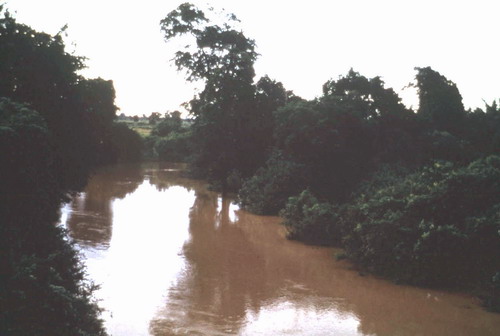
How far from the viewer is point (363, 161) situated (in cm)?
2220

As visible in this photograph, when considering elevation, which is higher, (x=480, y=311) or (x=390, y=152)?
(x=390, y=152)

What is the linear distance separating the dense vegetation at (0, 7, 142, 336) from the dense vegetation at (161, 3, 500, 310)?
843 centimetres

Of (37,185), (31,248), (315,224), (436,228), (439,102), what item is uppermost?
(439,102)

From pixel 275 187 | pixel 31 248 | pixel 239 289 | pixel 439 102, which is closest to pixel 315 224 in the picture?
pixel 239 289

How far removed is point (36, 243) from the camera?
855 centimetres

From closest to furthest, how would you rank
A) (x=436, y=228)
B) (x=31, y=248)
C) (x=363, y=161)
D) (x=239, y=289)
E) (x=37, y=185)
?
(x=37, y=185) < (x=31, y=248) < (x=239, y=289) < (x=436, y=228) < (x=363, y=161)

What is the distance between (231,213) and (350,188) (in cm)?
638

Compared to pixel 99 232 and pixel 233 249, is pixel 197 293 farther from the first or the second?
pixel 99 232

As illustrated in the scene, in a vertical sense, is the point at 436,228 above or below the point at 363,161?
below

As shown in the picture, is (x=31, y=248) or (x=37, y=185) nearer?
(x=37, y=185)

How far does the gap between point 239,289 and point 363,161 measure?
13.0m

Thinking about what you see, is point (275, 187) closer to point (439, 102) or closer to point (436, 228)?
point (439, 102)

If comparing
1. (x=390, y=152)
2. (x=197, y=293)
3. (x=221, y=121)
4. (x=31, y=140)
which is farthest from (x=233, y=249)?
(x=221, y=121)

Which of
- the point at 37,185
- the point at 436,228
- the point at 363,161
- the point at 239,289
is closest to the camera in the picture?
the point at 37,185
